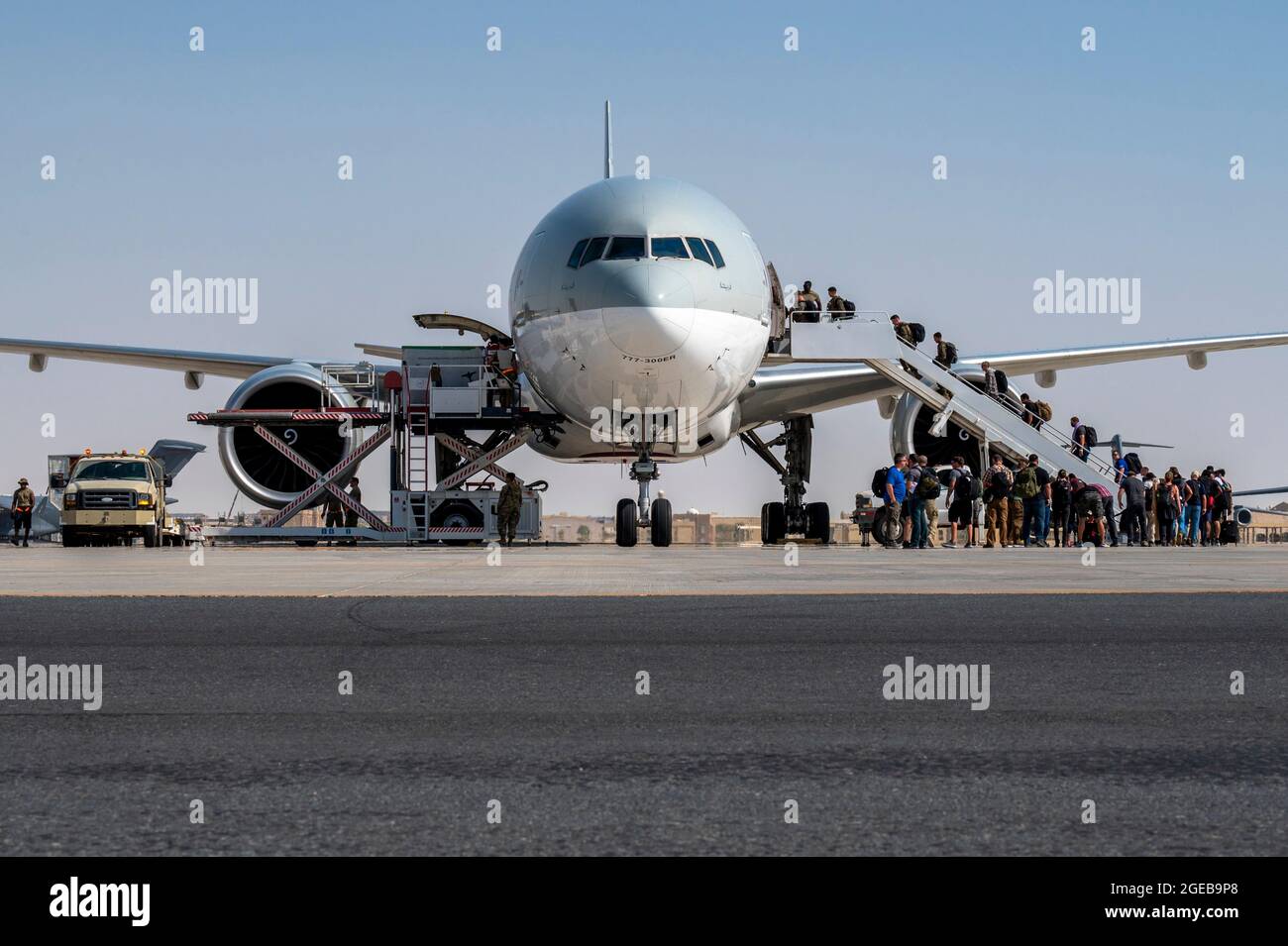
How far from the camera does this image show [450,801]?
420 cm

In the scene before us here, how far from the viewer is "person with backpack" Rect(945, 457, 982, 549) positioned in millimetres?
27969

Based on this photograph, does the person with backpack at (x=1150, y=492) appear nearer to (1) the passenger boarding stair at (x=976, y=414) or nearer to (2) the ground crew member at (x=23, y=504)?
(1) the passenger boarding stair at (x=976, y=414)

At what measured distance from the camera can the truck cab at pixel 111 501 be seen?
30641 mm

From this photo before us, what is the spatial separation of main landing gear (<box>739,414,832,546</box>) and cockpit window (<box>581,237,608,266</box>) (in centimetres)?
970

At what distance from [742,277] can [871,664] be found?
50.1 feet

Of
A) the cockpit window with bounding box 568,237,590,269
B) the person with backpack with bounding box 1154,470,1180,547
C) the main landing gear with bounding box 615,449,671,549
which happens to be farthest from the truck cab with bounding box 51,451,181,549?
the person with backpack with bounding box 1154,470,1180,547

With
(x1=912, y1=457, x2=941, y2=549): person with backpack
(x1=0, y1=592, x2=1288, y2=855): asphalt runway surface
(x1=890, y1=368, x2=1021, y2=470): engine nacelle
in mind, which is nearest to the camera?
(x1=0, y1=592, x2=1288, y2=855): asphalt runway surface

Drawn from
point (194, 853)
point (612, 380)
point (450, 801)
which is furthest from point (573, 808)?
point (612, 380)

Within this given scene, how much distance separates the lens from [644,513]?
946 inches

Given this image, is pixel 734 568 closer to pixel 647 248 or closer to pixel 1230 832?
pixel 647 248

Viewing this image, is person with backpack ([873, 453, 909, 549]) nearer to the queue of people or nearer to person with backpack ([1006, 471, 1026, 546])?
the queue of people

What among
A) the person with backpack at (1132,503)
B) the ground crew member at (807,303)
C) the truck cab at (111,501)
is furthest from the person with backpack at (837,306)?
the truck cab at (111,501)

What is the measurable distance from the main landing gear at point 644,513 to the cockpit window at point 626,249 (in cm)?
355

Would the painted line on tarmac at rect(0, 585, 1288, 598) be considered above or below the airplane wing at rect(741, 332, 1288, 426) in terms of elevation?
below
